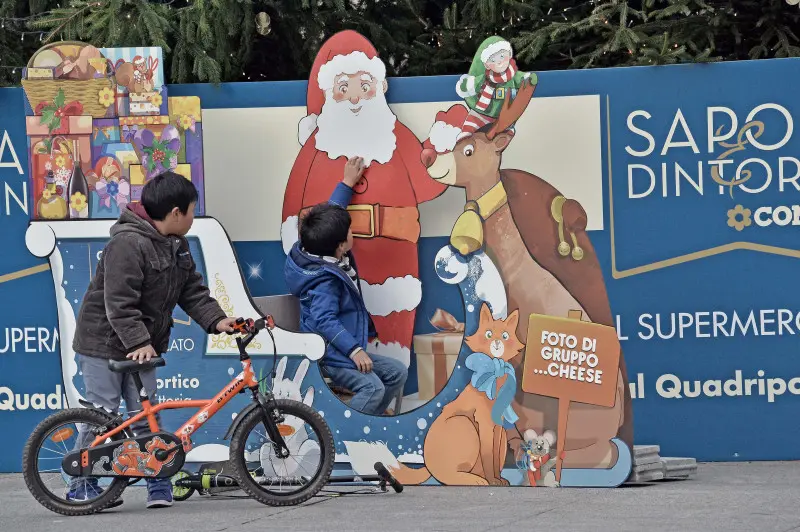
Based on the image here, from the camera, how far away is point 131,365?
6266mm

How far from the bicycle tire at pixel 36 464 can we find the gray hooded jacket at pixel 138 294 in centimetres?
31

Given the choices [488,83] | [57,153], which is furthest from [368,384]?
[57,153]

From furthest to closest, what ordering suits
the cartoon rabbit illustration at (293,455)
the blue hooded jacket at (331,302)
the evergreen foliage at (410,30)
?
the evergreen foliage at (410,30) < the blue hooded jacket at (331,302) < the cartoon rabbit illustration at (293,455)

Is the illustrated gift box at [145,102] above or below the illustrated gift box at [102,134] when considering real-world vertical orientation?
above

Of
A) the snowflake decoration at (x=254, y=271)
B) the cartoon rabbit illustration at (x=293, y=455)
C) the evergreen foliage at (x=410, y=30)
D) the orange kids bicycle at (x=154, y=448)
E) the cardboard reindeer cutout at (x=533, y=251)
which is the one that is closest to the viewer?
the orange kids bicycle at (x=154, y=448)

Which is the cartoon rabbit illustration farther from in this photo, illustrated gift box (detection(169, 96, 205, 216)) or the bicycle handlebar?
illustrated gift box (detection(169, 96, 205, 216))

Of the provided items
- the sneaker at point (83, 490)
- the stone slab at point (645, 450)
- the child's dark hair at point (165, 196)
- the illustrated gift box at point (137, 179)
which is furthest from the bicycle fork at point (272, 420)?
the stone slab at point (645, 450)

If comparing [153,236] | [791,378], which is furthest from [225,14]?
[791,378]

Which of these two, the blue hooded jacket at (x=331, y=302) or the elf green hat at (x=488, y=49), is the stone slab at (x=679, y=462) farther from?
the elf green hat at (x=488, y=49)

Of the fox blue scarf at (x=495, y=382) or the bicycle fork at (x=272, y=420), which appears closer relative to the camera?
the bicycle fork at (x=272, y=420)

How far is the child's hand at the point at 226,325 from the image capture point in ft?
21.3

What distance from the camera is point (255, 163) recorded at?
24.9ft

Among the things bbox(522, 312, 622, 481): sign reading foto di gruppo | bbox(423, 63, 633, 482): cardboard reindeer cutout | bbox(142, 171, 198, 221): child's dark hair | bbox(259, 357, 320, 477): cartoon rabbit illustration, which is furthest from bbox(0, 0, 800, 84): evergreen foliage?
bbox(259, 357, 320, 477): cartoon rabbit illustration

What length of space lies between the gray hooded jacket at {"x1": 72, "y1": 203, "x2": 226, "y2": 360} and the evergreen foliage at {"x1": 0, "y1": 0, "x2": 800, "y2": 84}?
1481mm
